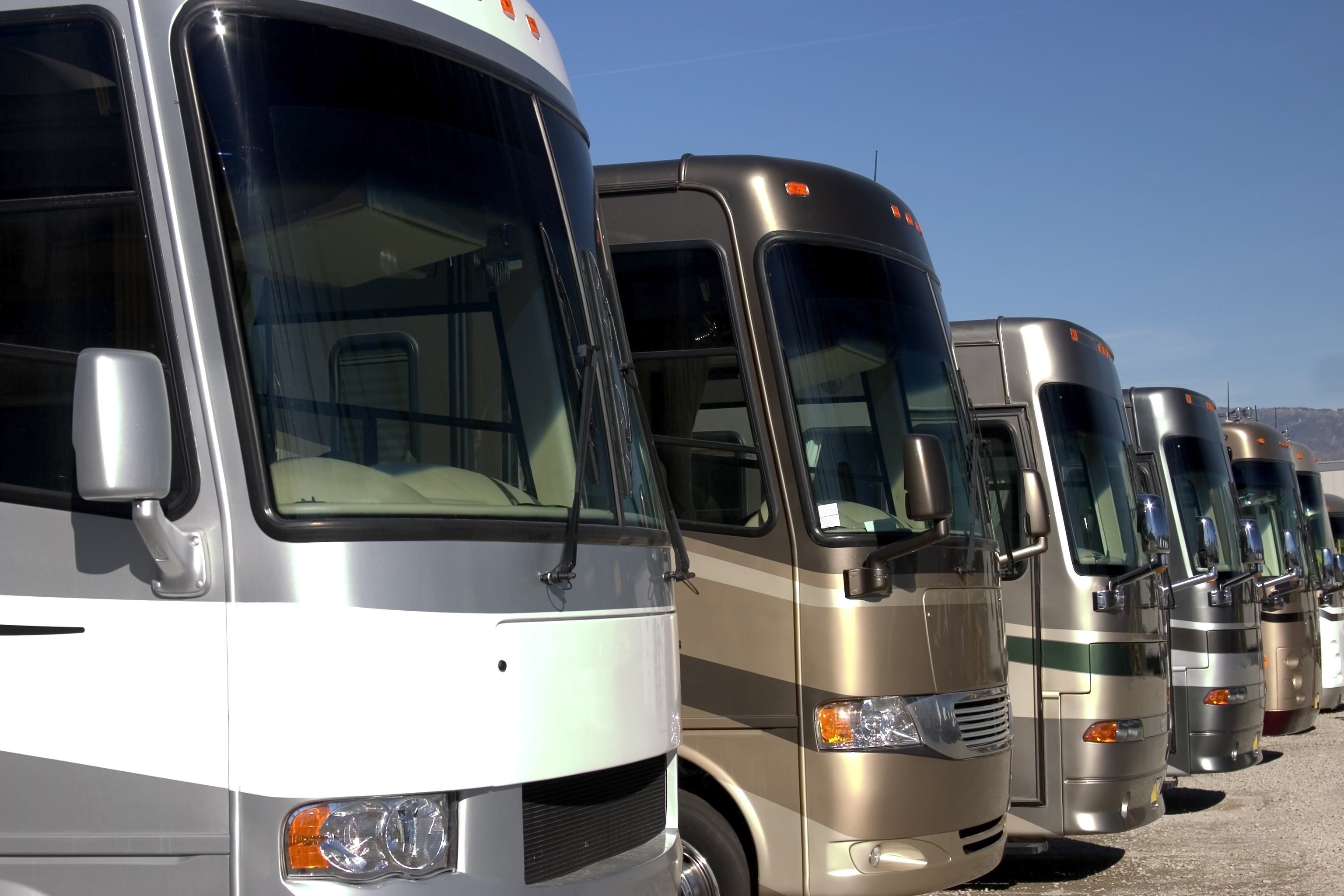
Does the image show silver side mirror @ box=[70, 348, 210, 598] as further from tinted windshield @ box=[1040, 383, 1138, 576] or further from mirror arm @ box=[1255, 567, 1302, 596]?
mirror arm @ box=[1255, 567, 1302, 596]

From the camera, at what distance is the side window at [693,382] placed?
5.82m

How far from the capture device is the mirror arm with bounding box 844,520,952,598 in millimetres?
5496

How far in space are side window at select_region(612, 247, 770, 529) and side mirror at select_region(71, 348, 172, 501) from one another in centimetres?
313

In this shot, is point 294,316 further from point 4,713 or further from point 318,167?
point 4,713

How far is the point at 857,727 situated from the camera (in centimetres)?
554

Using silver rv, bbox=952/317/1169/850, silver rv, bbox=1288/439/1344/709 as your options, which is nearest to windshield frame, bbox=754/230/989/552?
silver rv, bbox=952/317/1169/850

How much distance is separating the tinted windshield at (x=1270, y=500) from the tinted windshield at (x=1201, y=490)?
306 centimetres

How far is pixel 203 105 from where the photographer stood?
3301 mm

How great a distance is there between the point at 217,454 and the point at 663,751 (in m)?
1.60

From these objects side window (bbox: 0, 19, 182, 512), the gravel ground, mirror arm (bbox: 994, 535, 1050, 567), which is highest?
side window (bbox: 0, 19, 182, 512)

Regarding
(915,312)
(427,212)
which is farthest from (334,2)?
(915,312)

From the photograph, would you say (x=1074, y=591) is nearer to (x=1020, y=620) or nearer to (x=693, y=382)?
(x=1020, y=620)

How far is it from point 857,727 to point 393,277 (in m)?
2.83

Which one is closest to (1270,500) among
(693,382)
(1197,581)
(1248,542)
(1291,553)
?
(1291,553)
